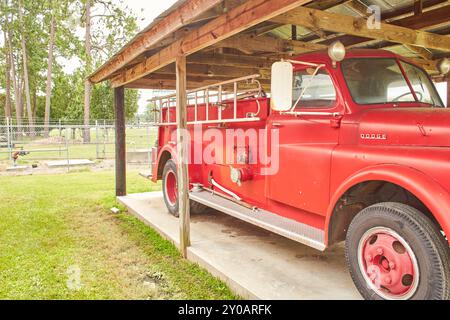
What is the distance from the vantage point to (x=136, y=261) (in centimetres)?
448

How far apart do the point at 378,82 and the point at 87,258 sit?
151 inches

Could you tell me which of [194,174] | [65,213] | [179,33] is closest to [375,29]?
[179,33]

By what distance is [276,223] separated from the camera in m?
3.75

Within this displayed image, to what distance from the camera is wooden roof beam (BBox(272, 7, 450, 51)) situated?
3434 mm

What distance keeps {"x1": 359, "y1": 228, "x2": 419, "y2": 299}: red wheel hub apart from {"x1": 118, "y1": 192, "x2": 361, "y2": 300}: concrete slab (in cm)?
38

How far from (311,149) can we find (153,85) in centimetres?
471

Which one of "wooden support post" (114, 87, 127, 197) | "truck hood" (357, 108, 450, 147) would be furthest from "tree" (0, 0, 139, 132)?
"truck hood" (357, 108, 450, 147)

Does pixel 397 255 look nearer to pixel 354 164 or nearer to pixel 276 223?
pixel 354 164

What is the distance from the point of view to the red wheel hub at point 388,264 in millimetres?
2609

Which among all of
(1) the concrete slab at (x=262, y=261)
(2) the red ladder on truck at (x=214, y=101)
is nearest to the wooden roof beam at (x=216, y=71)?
(2) the red ladder on truck at (x=214, y=101)

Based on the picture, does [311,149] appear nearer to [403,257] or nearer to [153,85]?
[403,257]

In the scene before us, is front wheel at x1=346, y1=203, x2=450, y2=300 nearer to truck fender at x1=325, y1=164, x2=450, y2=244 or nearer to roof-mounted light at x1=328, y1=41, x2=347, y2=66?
truck fender at x1=325, y1=164, x2=450, y2=244

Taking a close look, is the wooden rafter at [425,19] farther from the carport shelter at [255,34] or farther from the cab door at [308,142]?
the cab door at [308,142]

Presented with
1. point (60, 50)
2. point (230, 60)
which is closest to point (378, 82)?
point (230, 60)
